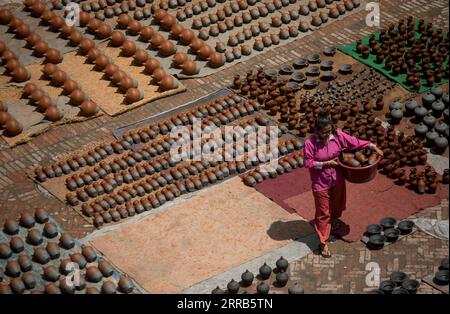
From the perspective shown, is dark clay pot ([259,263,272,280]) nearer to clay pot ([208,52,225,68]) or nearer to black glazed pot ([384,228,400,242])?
black glazed pot ([384,228,400,242])

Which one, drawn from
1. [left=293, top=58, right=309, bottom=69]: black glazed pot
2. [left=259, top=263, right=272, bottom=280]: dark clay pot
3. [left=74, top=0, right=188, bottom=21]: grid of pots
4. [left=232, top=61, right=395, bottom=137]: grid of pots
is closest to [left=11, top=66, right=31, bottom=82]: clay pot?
[left=74, top=0, right=188, bottom=21]: grid of pots

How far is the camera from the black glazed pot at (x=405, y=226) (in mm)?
15969

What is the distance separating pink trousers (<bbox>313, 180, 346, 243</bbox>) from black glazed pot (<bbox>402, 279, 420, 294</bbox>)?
126cm

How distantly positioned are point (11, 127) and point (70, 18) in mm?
3540

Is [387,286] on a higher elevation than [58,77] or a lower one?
lower

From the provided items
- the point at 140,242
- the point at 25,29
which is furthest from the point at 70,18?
the point at 140,242

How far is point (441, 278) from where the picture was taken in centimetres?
1500

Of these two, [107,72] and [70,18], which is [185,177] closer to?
[107,72]

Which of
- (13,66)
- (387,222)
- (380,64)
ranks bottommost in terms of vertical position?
(380,64)

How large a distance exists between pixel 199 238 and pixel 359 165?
8.17ft

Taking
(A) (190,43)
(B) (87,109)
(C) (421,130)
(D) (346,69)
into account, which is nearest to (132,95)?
(B) (87,109)

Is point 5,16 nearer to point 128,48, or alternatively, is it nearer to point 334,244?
point 128,48

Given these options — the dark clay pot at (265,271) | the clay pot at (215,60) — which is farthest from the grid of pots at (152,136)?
the dark clay pot at (265,271)

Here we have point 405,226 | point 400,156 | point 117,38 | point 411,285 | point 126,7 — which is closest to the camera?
point 411,285
